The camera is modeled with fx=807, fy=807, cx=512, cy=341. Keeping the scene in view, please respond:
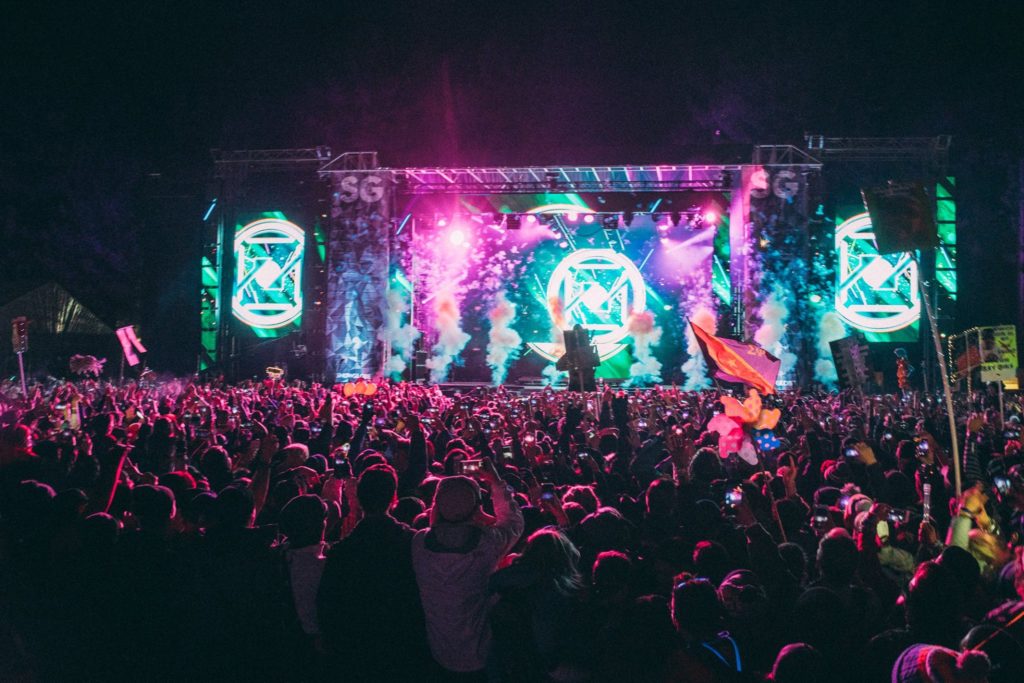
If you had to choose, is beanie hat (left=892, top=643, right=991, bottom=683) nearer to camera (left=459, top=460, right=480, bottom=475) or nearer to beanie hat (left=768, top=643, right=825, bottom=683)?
beanie hat (left=768, top=643, right=825, bottom=683)

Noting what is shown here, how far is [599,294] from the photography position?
85.2ft

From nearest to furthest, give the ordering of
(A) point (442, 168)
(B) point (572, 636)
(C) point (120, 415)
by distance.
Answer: (B) point (572, 636) < (C) point (120, 415) < (A) point (442, 168)

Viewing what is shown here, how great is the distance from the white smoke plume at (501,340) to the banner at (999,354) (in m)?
16.5

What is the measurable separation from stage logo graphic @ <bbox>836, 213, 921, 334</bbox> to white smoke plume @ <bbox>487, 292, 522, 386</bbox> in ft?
32.6

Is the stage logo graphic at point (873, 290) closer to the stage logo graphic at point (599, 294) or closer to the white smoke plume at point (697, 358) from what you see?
the white smoke plume at point (697, 358)

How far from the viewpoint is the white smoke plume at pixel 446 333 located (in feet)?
86.7

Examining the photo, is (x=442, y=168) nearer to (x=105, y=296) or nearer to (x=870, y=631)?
(x=105, y=296)

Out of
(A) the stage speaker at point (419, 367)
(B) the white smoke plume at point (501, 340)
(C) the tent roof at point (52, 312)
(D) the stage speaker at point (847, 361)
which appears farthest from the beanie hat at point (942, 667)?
(C) the tent roof at point (52, 312)

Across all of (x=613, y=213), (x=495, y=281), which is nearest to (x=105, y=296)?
(x=495, y=281)

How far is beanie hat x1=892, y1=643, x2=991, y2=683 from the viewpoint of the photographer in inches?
89.7

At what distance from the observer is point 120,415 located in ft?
33.4

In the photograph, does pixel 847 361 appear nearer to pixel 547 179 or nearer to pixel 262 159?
pixel 547 179

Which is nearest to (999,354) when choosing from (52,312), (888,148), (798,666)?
(798,666)

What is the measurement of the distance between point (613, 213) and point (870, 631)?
22289mm
